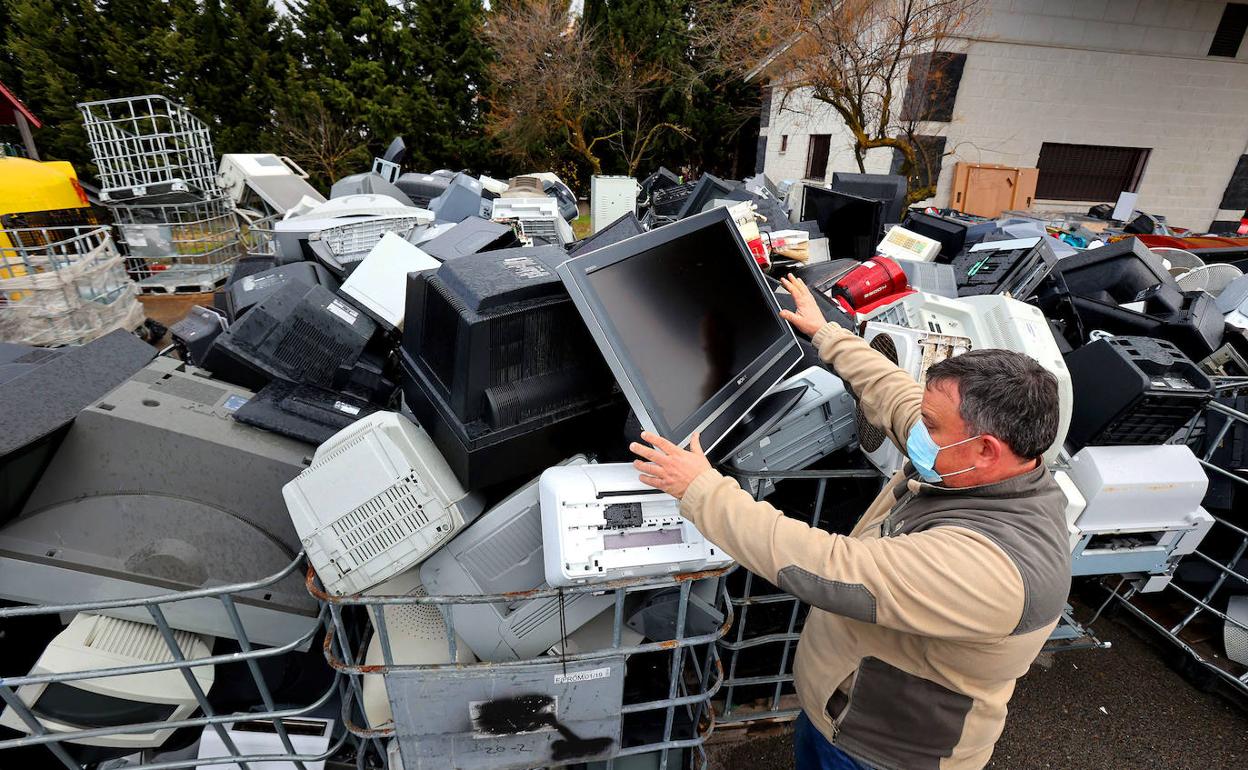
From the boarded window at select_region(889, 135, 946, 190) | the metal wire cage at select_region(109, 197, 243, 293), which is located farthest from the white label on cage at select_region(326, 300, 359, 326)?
the boarded window at select_region(889, 135, 946, 190)

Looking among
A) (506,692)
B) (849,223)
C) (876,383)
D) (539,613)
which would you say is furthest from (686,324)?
(849,223)

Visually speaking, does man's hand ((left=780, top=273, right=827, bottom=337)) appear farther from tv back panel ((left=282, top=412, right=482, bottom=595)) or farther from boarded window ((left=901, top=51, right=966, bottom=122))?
boarded window ((left=901, top=51, right=966, bottom=122))

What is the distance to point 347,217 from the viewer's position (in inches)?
132

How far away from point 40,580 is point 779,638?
2184 millimetres

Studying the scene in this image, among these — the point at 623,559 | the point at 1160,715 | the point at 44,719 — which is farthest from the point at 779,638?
the point at 44,719

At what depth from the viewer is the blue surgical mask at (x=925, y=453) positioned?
4.07ft

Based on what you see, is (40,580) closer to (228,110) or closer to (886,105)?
(886,105)

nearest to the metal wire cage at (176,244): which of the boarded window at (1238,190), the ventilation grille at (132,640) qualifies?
the ventilation grille at (132,640)

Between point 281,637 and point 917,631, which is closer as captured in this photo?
point 917,631

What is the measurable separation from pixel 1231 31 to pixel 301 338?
14.8 m

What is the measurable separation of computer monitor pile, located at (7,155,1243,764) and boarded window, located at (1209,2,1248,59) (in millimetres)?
12138

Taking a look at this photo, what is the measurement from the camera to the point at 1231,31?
974 centimetres

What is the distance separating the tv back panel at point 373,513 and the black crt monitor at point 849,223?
312cm

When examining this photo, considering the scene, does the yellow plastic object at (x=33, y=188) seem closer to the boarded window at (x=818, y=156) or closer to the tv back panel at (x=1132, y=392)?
the tv back panel at (x=1132, y=392)
